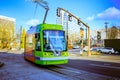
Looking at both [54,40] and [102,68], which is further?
[102,68]

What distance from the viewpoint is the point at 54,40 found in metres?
16.1

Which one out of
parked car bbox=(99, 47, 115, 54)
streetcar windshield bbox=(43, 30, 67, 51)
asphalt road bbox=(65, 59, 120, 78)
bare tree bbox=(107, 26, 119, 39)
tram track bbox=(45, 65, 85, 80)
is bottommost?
asphalt road bbox=(65, 59, 120, 78)

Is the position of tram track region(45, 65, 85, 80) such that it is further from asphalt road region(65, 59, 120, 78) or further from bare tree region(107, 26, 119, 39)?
bare tree region(107, 26, 119, 39)

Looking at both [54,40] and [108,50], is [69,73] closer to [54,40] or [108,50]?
[54,40]

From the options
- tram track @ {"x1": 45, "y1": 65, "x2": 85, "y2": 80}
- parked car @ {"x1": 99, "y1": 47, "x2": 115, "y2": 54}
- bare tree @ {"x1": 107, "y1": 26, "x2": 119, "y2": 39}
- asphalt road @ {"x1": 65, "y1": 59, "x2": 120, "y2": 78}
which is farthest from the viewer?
bare tree @ {"x1": 107, "y1": 26, "x2": 119, "y2": 39}

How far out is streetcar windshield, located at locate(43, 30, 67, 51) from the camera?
52.2ft

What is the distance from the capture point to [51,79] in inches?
434

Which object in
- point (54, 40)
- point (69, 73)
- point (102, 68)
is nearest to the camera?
point (69, 73)

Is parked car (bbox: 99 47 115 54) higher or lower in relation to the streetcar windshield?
lower

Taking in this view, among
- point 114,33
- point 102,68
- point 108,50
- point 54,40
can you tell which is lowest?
point 102,68

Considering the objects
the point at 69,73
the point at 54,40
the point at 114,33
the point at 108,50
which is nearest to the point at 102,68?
the point at 69,73

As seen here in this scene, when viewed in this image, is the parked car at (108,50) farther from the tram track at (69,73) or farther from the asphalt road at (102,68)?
the tram track at (69,73)

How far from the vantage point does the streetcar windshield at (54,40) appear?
15.9m

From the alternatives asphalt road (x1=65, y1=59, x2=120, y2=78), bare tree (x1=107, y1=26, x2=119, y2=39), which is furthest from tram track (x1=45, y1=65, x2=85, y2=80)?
bare tree (x1=107, y1=26, x2=119, y2=39)
